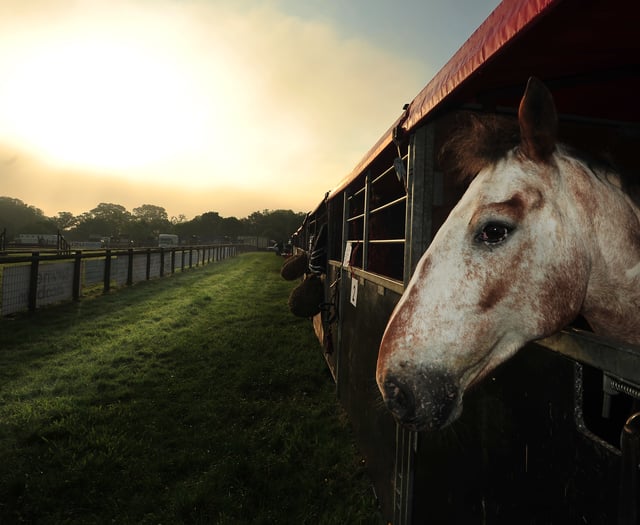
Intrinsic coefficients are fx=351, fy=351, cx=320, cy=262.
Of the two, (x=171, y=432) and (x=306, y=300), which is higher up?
(x=306, y=300)

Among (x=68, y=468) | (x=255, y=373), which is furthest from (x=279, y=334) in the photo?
(x=68, y=468)

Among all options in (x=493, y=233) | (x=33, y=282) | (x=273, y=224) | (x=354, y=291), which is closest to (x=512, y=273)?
(x=493, y=233)

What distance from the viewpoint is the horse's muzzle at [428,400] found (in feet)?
3.78

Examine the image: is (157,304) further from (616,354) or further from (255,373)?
(616,354)

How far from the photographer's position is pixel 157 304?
956 centimetres

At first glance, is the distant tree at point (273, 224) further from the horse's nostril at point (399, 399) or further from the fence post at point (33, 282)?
the horse's nostril at point (399, 399)

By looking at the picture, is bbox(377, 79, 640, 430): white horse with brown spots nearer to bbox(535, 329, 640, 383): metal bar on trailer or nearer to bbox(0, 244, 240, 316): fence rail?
bbox(535, 329, 640, 383): metal bar on trailer

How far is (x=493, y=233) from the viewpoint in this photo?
124cm

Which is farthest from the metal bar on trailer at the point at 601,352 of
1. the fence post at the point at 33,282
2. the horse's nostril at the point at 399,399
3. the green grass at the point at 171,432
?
the fence post at the point at 33,282

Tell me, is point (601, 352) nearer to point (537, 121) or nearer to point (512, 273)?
point (512, 273)

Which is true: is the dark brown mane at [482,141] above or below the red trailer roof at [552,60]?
below

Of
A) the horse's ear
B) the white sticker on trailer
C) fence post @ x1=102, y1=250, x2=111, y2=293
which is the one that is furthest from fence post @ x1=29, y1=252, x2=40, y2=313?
the horse's ear

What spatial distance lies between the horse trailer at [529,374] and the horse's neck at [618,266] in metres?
0.30

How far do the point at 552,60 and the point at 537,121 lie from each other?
61 cm
